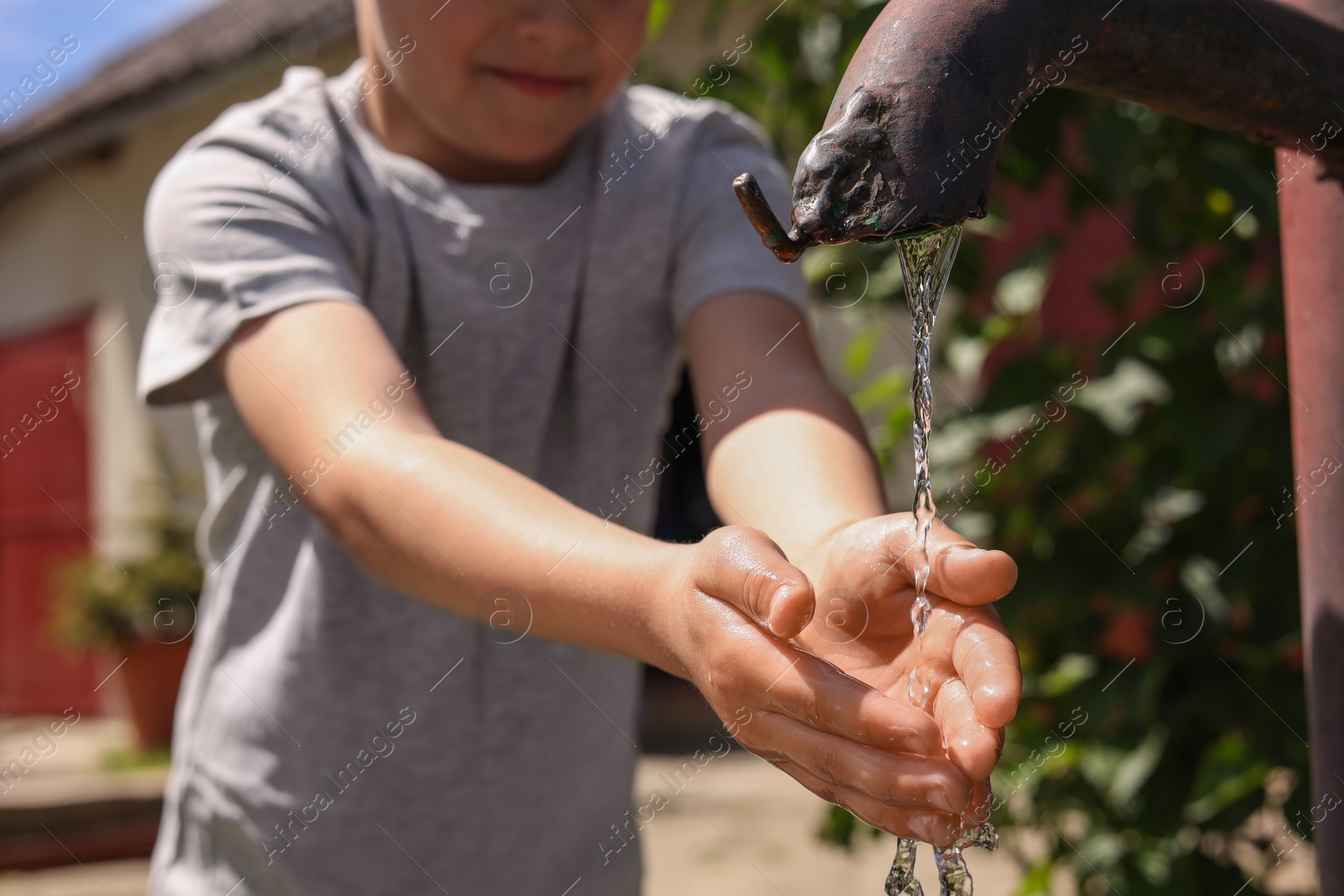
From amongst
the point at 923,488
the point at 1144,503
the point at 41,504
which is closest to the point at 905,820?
the point at 923,488

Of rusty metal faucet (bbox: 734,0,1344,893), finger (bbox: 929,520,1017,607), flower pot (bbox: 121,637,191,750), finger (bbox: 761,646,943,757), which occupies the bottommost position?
flower pot (bbox: 121,637,191,750)

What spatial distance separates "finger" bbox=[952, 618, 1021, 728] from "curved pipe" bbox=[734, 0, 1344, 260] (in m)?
0.28

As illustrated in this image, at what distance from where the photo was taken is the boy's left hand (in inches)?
29.2

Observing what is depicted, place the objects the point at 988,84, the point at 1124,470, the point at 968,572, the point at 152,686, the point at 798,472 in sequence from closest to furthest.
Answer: the point at 988,84, the point at 968,572, the point at 798,472, the point at 1124,470, the point at 152,686

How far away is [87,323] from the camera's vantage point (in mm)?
6742

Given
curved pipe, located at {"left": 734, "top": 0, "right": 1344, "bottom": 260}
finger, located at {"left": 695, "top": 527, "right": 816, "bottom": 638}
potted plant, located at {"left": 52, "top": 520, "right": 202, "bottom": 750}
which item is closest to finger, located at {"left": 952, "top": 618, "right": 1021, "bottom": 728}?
finger, located at {"left": 695, "top": 527, "right": 816, "bottom": 638}

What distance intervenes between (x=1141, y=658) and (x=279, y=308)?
1383mm

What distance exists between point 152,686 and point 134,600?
16.2 inches

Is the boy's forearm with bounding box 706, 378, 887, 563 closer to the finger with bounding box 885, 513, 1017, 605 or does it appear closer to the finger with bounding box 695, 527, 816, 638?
the finger with bounding box 885, 513, 1017, 605

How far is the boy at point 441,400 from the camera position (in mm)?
1083

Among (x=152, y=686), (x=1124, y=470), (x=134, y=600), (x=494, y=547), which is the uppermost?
(x=494, y=547)

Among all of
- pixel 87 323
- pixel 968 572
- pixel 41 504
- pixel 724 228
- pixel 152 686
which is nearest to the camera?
pixel 968 572

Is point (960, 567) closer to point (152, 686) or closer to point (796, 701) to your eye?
point (796, 701)

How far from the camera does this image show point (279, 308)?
110 cm
